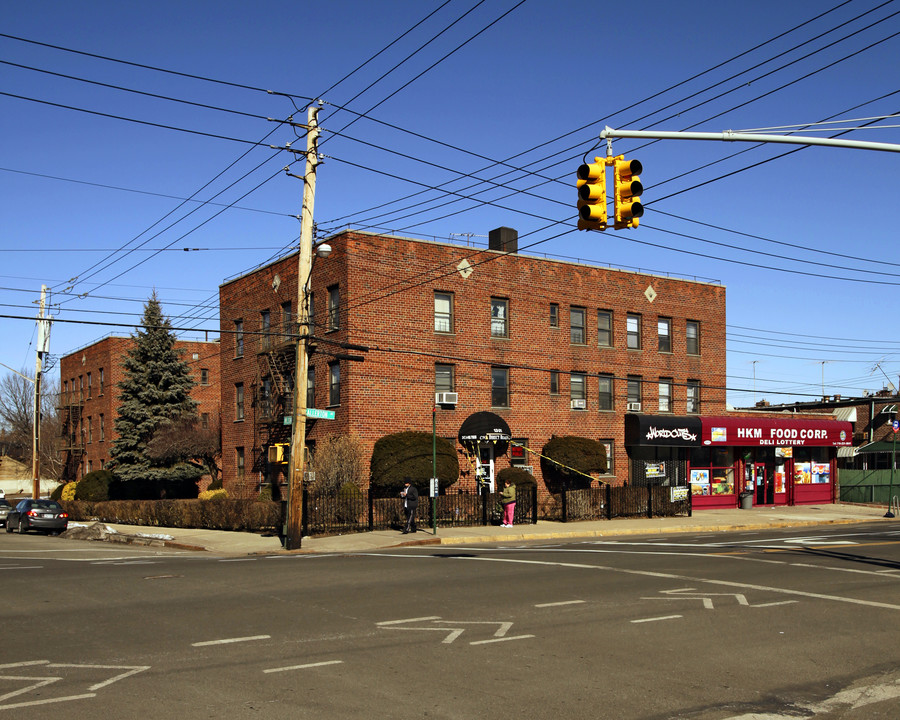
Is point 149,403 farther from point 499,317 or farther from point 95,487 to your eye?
point 499,317

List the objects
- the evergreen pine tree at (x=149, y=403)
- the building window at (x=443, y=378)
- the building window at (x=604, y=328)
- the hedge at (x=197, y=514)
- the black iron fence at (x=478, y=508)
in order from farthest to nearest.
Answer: the evergreen pine tree at (x=149, y=403) → the building window at (x=604, y=328) → the building window at (x=443, y=378) → the hedge at (x=197, y=514) → the black iron fence at (x=478, y=508)

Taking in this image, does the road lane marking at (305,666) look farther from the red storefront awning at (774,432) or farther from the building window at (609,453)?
the red storefront awning at (774,432)

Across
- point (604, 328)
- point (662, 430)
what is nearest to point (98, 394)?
point (604, 328)

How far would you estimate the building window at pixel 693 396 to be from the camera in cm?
4272

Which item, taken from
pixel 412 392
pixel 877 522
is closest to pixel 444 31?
pixel 412 392

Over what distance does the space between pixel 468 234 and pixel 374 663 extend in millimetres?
28487

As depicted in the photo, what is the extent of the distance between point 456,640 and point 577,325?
29853 mm

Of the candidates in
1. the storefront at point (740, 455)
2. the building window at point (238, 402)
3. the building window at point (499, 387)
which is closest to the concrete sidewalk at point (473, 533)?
the storefront at point (740, 455)

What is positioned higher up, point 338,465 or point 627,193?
point 627,193

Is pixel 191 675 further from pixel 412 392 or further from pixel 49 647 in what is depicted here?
pixel 412 392

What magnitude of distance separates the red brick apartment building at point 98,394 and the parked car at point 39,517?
21.8 metres

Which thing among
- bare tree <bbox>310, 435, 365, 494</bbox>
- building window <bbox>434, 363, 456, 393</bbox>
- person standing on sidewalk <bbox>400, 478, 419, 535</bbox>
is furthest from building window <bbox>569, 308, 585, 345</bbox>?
person standing on sidewalk <bbox>400, 478, 419, 535</bbox>

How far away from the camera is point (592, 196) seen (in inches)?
475

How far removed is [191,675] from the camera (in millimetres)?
8484
